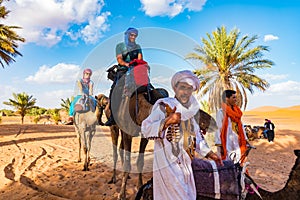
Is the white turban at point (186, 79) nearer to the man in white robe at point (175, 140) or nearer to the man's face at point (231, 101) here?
the man in white robe at point (175, 140)

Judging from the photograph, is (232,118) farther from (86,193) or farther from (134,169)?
(86,193)

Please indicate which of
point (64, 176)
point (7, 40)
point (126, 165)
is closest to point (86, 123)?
point (64, 176)

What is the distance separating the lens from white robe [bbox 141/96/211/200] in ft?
8.43

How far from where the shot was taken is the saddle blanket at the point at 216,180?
105 inches

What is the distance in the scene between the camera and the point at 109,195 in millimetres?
5848

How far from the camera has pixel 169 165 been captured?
2650mm

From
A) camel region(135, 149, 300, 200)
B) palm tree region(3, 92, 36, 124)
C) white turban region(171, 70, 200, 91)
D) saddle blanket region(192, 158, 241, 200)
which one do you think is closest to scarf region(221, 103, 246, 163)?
camel region(135, 149, 300, 200)

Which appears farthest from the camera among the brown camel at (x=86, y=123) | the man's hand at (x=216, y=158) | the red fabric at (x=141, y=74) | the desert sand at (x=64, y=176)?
the brown camel at (x=86, y=123)

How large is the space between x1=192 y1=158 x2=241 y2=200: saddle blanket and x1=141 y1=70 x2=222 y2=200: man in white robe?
0.34 ft

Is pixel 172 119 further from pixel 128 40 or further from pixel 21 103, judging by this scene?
pixel 21 103

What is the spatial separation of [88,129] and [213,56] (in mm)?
17499

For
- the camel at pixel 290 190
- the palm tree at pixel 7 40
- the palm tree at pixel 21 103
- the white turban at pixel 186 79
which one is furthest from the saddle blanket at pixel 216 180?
the palm tree at pixel 21 103

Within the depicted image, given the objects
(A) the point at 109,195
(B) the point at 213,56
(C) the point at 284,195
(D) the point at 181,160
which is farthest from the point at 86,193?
(B) the point at 213,56

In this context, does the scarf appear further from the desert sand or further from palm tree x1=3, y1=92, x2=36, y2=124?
palm tree x1=3, y1=92, x2=36, y2=124
